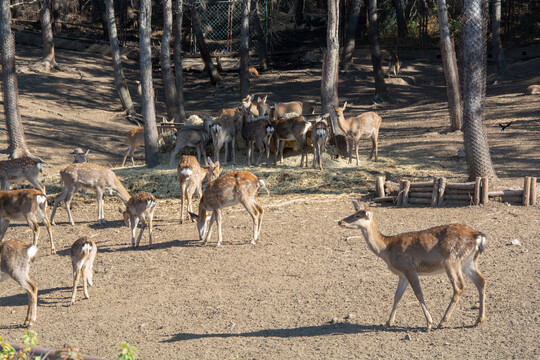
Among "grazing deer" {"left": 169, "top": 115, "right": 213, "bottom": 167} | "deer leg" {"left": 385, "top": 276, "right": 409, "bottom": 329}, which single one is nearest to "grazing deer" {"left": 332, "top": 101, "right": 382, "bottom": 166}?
"grazing deer" {"left": 169, "top": 115, "right": 213, "bottom": 167}

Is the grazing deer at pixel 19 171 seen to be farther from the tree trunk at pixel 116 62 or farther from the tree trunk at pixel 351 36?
the tree trunk at pixel 351 36

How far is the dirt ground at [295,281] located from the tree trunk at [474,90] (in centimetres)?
69

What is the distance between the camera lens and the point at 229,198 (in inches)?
437

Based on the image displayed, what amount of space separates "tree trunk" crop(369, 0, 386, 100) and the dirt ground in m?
7.99

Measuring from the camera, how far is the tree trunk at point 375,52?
82.7 ft

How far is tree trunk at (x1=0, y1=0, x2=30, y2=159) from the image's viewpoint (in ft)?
57.2

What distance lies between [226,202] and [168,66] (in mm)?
9901

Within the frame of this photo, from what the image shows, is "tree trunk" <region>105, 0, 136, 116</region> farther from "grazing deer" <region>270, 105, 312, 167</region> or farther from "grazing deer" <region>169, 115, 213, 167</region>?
"grazing deer" <region>270, 105, 312, 167</region>

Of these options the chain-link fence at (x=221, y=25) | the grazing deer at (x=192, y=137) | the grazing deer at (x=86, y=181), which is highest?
the chain-link fence at (x=221, y=25)

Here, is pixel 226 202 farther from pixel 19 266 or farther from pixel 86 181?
pixel 19 266

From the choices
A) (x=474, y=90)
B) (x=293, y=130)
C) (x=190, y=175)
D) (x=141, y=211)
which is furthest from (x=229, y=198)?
(x=474, y=90)

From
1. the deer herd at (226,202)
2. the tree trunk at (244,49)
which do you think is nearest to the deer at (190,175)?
the deer herd at (226,202)

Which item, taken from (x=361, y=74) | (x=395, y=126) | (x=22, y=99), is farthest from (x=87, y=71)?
(x=395, y=126)

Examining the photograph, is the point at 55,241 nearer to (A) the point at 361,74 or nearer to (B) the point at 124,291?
(B) the point at 124,291
